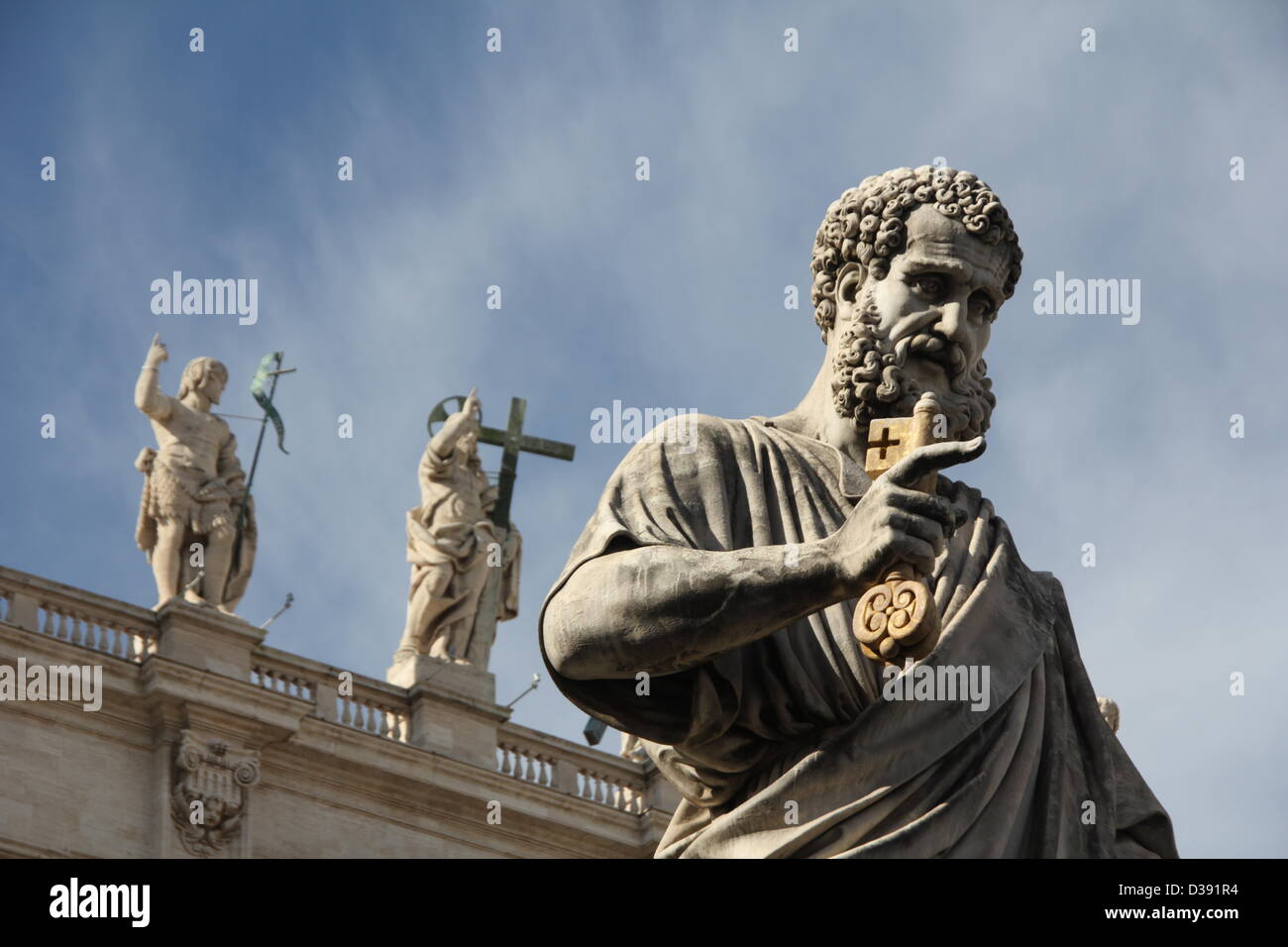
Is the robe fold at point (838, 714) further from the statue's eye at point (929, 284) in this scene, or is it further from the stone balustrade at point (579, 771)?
the stone balustrade at point (579, 771)

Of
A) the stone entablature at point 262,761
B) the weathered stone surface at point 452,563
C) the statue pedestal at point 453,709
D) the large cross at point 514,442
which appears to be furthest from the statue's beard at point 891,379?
the large cross at point 514,442

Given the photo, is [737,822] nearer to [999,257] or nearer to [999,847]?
[999,847]

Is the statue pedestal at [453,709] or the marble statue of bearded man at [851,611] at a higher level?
the statue pedestal at [453,709]

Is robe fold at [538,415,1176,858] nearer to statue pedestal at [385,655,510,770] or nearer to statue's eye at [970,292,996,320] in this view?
statue's eye at [970,292,996,320]

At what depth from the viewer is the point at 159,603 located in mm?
34406

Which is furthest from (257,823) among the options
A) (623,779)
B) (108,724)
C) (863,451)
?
(863,451)

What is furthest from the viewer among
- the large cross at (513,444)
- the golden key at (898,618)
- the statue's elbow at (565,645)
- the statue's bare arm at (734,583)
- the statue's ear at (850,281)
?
the large cross at (513,444)

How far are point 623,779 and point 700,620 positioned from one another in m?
31.6

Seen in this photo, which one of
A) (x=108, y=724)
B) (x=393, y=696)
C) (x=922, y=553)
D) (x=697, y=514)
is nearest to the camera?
(x=922, y=553)

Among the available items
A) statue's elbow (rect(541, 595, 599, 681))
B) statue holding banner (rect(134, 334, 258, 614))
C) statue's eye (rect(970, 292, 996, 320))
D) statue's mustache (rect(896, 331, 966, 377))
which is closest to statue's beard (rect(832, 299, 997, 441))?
statue's mustache (rect(896, 331, 966, 377))

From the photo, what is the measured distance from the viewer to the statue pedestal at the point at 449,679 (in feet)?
119

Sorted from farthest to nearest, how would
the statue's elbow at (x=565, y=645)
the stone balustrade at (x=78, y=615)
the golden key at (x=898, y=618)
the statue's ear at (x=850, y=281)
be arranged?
the stone balustrade at (x=78, y=615) → the statue's ear at (x=850, y=281) → the statue's elbow at (x=565, y=645) → the golden key at (x=898, y=618)

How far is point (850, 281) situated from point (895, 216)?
0.15m

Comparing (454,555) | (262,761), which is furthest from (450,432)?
(262,761)
